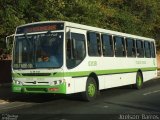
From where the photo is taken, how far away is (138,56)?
21.8 meters

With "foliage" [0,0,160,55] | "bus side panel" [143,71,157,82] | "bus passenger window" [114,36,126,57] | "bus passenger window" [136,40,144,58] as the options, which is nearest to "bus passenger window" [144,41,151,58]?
"bus passenger window" [136,40,144,58]

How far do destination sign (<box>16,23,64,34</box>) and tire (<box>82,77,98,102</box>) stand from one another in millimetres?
2532

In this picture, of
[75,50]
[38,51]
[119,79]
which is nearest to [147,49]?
[119,79]

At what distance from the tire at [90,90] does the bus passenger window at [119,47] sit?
9.59ft

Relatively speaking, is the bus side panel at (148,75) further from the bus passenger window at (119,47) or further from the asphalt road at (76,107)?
the asphalt road at (76,107)

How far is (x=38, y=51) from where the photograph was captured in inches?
583

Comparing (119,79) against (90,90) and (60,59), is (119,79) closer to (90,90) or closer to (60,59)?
(90,90)

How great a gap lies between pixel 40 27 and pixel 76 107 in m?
3.24

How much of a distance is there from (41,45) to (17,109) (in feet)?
7.99

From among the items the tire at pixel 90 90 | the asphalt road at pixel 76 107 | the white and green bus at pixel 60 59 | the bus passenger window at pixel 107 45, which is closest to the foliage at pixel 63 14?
the white and green bus at pixel 60 59

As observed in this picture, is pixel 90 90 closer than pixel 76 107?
No

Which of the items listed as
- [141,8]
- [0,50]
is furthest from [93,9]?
[141,8]

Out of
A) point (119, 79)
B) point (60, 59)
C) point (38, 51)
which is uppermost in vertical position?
point (38, 51)

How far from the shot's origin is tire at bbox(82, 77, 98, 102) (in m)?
15.7
